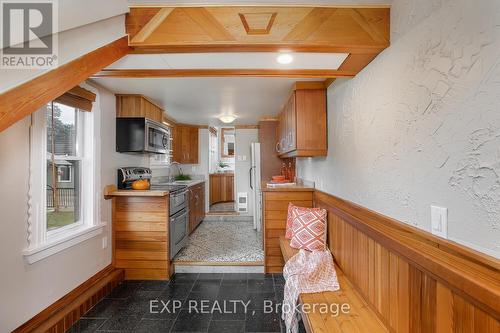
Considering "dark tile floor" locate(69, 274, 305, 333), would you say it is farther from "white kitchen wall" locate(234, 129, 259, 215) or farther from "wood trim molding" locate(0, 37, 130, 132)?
"white kitchen wall" locate(234, 129, 259, 215)

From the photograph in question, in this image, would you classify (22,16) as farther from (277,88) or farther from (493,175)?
(277,88)

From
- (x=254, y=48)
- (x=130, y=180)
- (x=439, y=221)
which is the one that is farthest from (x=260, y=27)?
(x=130, y=180)

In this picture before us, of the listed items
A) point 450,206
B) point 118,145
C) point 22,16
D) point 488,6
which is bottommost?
point 450,206

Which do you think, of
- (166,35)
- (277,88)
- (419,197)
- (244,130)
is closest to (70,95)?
(166,35)

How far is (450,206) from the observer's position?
42.3 inches

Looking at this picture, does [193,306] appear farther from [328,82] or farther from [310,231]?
[328,82]

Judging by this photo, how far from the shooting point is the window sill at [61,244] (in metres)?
1.90

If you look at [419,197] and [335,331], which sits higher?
[419,197]

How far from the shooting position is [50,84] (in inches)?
51.4

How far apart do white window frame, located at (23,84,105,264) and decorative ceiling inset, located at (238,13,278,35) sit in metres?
1.71

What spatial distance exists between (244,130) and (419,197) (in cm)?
485

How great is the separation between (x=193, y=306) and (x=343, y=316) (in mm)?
1505

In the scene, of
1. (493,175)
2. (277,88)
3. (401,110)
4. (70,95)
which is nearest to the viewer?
(493,175)

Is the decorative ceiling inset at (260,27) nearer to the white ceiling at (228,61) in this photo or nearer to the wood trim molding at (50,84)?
the wood trim molding at (50,84)
